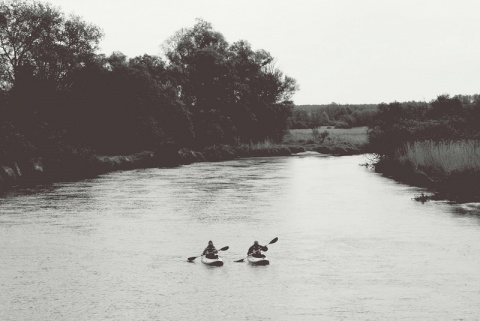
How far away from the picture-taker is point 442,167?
121 ft

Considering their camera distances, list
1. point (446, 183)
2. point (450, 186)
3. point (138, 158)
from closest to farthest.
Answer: point (450, 186) → point (446, 183) → point (138, 158)

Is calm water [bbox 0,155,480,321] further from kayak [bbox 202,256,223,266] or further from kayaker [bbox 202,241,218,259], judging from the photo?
kayaker [bbox 202,241,218,259]

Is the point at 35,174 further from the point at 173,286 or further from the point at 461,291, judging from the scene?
the point at 461,291

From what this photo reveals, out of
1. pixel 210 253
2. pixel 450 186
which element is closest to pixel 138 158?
pixel 450 186

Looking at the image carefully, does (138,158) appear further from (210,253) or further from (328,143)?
(210,253)

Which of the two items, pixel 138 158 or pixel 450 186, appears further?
pixel 138 158

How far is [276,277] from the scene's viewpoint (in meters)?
15.7

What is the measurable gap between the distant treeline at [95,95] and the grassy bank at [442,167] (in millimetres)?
23509

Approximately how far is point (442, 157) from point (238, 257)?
2162cm

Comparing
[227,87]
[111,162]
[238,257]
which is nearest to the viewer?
[238,257]

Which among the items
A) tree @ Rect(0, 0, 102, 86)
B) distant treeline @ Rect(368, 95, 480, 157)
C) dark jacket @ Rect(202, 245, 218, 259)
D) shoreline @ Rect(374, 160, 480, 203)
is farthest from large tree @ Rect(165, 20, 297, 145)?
dark jacket @ Rect(202, 245, 218, 259)

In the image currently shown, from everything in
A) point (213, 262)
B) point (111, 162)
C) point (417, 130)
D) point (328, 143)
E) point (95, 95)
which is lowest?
point (213, 262)

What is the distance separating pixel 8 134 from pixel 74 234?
87.6 feet

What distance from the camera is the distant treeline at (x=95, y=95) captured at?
55778 millimetres
